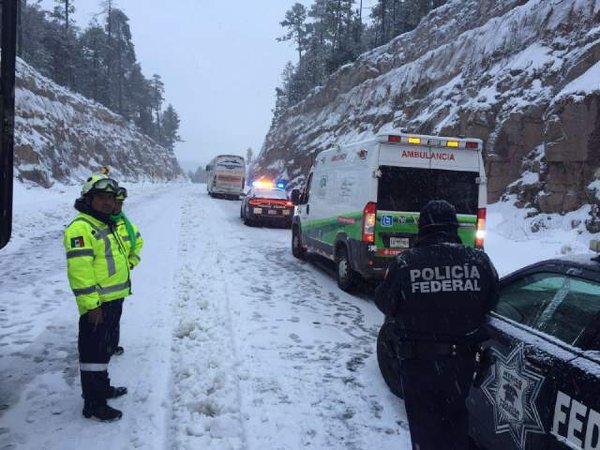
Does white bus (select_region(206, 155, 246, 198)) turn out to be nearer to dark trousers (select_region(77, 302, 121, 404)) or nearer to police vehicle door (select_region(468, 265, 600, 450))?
dark trousers (select_region(77, 302, 121, 404))

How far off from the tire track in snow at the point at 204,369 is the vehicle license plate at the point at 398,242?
2.64m

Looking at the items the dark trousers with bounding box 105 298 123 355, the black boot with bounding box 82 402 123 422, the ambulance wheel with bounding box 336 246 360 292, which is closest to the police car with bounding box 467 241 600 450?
the black boot with bounding box 82 402 123 422

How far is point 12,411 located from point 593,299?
4.22 meters

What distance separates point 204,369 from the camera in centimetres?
476

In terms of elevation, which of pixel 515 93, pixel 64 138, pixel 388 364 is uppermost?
pixel 64 138

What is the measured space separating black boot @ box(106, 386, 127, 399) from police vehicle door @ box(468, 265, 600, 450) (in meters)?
2.84

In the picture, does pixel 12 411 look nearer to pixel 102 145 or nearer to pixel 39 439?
pixel 39 439

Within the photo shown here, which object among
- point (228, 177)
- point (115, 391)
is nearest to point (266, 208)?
point (115, 391)

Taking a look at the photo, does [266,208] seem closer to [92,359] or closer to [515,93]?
[515,93]

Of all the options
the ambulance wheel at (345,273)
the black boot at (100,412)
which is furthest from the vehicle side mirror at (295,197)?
the black boot at (100,412)

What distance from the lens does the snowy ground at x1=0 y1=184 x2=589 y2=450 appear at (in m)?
3.73

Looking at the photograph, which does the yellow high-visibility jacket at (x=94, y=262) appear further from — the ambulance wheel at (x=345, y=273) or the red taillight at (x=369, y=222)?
the ambulance wheel at (x=345, y=273)

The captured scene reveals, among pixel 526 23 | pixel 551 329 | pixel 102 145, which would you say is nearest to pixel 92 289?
pixel 551 329

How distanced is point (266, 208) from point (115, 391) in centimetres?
1374
